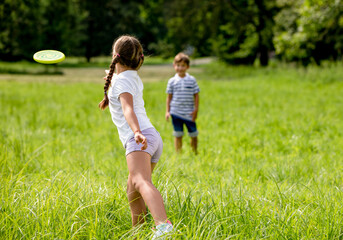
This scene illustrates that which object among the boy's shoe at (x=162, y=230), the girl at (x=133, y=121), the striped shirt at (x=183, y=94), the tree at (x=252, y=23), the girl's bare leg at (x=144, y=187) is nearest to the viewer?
the boy's shoe at (x=162, y=230)

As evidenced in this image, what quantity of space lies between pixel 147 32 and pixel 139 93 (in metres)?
48.6

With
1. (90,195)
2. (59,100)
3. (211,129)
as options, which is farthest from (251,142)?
(59,100)

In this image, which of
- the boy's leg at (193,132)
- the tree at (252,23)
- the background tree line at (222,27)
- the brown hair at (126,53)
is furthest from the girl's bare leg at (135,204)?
the tree at (252,23)

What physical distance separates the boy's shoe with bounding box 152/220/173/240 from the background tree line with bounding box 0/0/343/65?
1120cm

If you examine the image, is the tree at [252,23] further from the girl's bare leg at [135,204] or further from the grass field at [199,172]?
the girl's bare leg at [135,204]

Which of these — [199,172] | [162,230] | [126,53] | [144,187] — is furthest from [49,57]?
[199,172]

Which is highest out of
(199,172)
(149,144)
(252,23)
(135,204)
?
(252,23)

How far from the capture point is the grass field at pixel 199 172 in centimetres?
243

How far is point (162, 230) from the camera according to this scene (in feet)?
7.13

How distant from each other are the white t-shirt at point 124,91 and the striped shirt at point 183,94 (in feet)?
8.78

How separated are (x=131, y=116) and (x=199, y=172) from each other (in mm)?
1904

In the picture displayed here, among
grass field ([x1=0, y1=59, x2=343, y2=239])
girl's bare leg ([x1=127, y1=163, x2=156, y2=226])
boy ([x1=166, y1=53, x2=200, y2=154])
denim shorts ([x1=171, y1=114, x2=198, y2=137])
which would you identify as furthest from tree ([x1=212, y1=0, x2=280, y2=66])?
girl's bare leg ([x1=127, y1=163, x2=156, y2=226])

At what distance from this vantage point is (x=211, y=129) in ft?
22.9

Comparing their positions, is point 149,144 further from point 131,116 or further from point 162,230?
point 162,230
